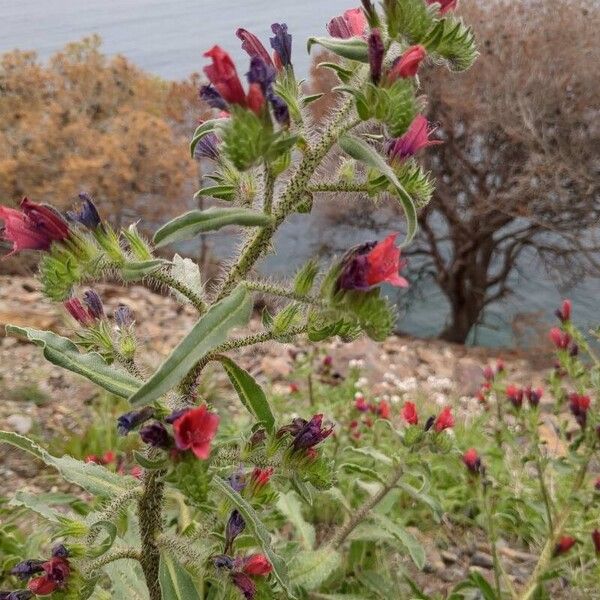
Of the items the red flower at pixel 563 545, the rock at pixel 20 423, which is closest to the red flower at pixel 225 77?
the red flower at pixel 563 545

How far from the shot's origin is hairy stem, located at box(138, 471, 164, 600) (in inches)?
42.2

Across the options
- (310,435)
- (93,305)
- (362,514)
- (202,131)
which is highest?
(202,131)

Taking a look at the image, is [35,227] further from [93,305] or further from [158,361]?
[158,361]

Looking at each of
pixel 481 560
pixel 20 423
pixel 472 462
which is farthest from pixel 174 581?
pixel 20 423

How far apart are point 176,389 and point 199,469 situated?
173mm

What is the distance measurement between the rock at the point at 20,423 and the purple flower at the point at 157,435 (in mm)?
2595

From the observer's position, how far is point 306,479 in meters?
1.16

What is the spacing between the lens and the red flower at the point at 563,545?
68.1 inches

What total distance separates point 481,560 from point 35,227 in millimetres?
1987

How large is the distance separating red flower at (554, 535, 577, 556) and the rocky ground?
9.5 inches

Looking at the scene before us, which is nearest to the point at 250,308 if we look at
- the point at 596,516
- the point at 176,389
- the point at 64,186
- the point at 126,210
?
the point at 176,389

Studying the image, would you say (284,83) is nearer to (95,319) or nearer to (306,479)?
(95,319)

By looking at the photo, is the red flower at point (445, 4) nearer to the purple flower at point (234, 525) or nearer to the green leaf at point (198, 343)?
the green leaf at point (198, 343)

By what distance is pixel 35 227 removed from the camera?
40.9 inches
